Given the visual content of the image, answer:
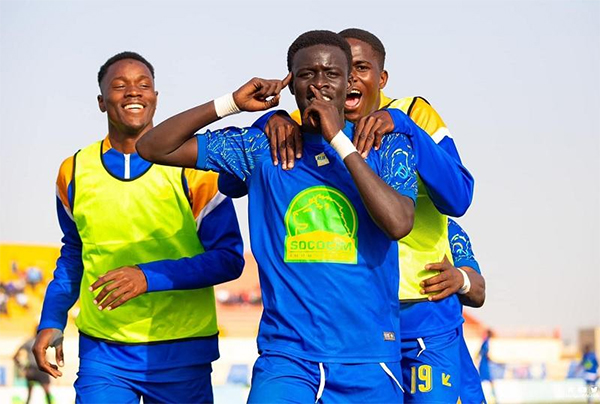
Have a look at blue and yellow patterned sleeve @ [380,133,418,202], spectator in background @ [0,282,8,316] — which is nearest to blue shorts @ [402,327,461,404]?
blue and yellow patterned sleeve @ [380,133,418,202]

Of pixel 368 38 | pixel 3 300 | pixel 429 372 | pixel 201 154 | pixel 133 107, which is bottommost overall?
pixel 3 300

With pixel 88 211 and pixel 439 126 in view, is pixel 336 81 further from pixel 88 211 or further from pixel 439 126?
pixel 88 211

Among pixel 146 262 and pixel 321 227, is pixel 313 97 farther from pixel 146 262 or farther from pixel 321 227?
pixel 146 262

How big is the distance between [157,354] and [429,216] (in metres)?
2.04

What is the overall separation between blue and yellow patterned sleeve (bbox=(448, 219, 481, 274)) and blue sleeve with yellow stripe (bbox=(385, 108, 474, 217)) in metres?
0.89

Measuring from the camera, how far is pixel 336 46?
16.5ft

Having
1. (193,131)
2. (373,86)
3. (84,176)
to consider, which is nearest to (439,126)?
(373,86)

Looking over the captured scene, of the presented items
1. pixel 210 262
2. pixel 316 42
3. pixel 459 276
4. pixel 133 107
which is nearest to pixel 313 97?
pixel 316 42

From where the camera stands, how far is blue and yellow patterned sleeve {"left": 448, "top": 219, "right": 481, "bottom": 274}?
21.3 ft

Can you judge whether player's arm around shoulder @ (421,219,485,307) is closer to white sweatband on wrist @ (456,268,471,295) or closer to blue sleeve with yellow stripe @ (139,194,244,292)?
white sweatband on wrist @ (456,268,471,295)

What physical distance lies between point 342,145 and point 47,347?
3064 millimetres

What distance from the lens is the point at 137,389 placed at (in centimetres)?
672

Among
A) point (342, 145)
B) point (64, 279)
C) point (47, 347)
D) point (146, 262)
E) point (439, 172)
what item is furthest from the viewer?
point (64, 279)

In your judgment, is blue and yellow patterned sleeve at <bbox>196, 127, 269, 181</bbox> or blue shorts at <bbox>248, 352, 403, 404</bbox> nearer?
blue shorts at <bbox>248, 352, 403, 404</bbox>
